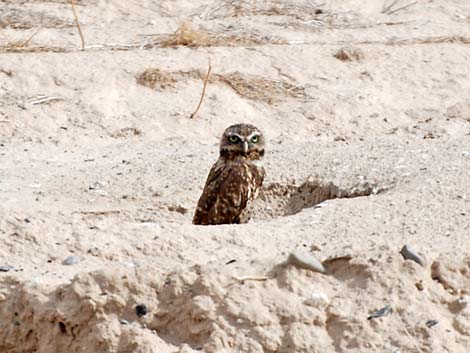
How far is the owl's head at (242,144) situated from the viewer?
825 cm

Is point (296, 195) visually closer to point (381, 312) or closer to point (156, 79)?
point (381, 312)

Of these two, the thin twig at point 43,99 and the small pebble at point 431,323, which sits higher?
the small pebble at point 431,323

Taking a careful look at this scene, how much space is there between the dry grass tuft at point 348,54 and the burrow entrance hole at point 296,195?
13.6 ft

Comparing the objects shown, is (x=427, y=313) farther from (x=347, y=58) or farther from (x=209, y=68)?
(x=347, y=58)

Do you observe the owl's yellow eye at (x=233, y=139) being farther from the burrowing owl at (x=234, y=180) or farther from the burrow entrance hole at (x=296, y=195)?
the burrow entrance hole at (x=296, y=195)

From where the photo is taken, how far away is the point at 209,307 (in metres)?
5.50

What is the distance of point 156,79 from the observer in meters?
11.4

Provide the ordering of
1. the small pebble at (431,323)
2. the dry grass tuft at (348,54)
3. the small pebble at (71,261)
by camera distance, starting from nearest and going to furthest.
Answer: the small pebble at (431,323) → the small pebble at (71,261) → the dry grass tuft at (348,54)

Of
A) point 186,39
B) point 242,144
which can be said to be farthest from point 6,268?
point 186,39

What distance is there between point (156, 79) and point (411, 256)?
596 cm

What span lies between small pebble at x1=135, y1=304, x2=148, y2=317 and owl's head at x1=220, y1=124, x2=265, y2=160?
277cm

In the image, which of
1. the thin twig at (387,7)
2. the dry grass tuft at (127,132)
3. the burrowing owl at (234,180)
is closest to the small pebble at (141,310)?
the burrowing owl at (234,180)

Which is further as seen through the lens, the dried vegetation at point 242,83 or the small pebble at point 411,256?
the dried vegetation at point 242,83

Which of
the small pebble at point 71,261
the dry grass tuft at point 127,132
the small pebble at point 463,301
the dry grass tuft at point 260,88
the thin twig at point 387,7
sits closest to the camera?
the small pebble at point 463,301
